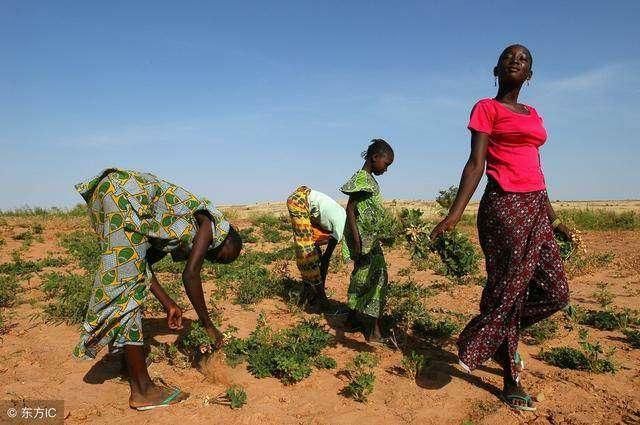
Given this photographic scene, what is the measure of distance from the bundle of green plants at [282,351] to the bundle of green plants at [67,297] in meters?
1.93

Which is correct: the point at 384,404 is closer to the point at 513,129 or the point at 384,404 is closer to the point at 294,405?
the point at 294,405

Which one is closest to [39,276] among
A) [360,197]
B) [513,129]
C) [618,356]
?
[360,197]

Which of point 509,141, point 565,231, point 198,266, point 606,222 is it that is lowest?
point 606,222

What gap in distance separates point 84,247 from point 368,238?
620 centimetres

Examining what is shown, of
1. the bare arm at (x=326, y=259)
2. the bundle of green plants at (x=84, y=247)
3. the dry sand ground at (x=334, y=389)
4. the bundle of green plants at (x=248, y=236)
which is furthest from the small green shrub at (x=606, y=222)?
the bundle of green plants at (x=84, y=247)

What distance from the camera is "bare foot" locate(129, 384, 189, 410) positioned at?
356 cm

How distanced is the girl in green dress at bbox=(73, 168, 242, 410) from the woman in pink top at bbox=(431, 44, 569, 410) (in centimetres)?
167

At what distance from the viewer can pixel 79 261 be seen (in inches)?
323

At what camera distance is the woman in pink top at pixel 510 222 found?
3.37 meters

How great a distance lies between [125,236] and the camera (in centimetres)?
340

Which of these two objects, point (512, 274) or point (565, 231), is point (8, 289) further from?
point (565, 231)

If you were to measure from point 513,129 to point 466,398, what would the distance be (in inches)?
75.6

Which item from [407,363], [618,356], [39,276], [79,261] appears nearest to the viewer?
[407,363]

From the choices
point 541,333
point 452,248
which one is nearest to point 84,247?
point 452,248
